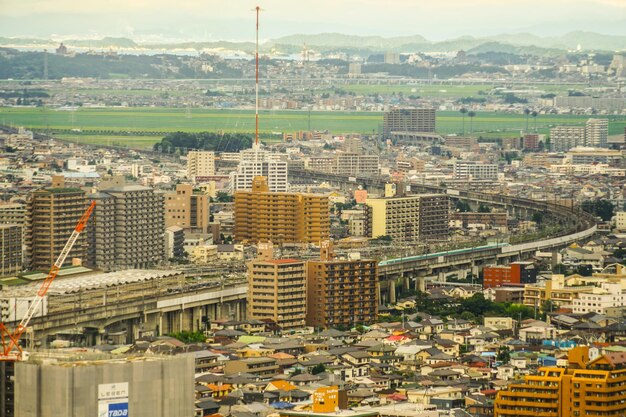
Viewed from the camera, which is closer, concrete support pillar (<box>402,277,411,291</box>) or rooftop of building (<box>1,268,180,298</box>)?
rooftop of building (<box>1,268,180,298</box>)

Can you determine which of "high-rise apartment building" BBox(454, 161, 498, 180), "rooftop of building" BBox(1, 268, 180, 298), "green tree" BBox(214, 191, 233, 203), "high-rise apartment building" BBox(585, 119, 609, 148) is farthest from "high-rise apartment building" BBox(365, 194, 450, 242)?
"high-rise apartment building" BBox(585, 119, 609, 148)

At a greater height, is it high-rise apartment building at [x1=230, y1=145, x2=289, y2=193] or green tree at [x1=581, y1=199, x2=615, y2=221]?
high-rise apartment building at [x1=230, y1=145, x2=289, y2=193]

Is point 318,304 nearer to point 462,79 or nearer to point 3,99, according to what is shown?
point 3,99

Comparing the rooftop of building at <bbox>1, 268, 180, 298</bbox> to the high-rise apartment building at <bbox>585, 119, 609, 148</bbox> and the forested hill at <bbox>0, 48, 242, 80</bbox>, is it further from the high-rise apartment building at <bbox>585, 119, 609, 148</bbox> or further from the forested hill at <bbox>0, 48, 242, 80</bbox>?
the forested hill at <bbox>0, 48, 242, 80</bbox>

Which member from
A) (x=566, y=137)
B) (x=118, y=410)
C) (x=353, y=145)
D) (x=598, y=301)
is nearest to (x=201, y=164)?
(x=353, y=145)

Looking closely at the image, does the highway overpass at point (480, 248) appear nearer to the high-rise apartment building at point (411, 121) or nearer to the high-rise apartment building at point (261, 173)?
the high-rise apartment building at point (261, 173)

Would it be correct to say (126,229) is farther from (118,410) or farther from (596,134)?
(596,134)
